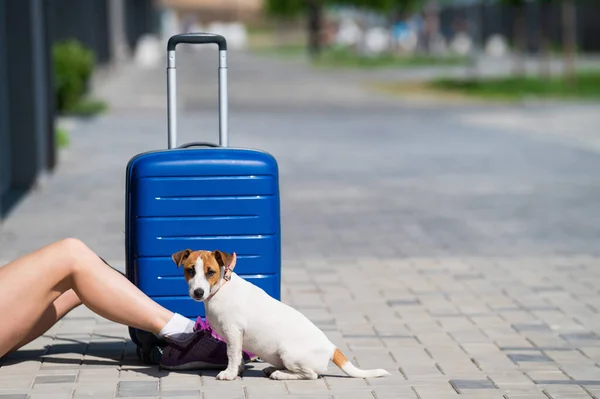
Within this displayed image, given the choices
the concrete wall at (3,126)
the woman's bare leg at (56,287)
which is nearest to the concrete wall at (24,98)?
the concrete wall at (3,126)

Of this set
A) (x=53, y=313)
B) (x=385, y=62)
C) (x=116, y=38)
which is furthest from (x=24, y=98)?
(x=385, y=62)

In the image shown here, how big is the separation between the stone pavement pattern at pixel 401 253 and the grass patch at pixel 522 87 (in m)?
6.99

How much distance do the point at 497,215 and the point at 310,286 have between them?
10.8 feet

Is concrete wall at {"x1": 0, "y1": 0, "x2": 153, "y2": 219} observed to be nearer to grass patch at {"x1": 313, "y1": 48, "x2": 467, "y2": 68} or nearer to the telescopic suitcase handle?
the telescopic suitcase handle

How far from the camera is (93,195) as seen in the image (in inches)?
439

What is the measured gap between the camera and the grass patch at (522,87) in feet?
85.3

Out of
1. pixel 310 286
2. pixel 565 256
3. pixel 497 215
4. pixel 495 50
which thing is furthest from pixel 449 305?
pixel 495 50

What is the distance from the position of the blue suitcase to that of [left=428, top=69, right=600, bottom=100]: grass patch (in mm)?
20622

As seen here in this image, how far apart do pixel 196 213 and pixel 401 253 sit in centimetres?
352

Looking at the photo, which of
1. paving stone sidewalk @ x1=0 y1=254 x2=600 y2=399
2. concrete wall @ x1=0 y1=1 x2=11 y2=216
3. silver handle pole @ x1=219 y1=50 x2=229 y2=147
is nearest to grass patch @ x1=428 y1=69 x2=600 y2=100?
concrete wall @ x1=0 y1=1 x2=11 y2=216

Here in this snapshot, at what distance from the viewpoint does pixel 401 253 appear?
8500 millimetres

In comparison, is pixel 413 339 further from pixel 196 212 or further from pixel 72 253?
pixel 72 253

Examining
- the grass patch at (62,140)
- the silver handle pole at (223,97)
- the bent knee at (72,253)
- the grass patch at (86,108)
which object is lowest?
the grass patch at (86,108)

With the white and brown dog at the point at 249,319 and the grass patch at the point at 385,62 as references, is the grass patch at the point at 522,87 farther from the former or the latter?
the white and brown dog at the point at 249,319
